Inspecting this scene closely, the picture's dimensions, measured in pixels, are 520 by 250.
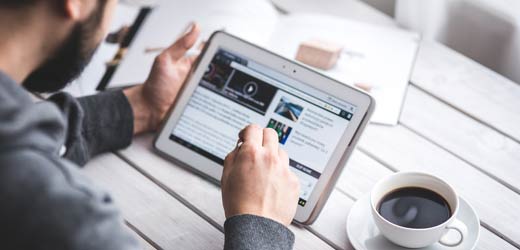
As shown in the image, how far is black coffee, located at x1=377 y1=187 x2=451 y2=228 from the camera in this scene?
852 mm

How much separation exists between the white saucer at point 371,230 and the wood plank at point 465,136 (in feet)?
0.39

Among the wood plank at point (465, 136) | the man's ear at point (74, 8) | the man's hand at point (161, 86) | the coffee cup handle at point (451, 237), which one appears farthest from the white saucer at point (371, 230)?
the man's ear at point (74, 8)

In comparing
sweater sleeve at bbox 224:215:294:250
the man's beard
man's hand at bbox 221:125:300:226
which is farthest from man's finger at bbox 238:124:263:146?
the man's beard

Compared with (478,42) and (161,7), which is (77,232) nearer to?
(161,7)

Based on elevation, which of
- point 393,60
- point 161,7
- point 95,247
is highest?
point 393,60

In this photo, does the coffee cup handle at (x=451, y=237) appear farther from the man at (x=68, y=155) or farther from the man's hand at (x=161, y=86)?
the man's hand at (x=161, y=86)

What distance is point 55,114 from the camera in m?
0.66

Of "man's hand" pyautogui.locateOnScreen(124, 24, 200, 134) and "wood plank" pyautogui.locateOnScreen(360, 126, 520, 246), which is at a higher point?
"wood plank" pyautogui.locateOnScreen(360, 126, 520, 246)

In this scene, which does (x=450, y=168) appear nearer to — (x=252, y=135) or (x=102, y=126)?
(x=252, y=135)

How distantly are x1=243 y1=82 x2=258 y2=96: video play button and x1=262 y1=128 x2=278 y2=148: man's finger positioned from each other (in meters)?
0.08

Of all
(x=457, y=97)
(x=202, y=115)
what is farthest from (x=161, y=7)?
(x=457, y=97)

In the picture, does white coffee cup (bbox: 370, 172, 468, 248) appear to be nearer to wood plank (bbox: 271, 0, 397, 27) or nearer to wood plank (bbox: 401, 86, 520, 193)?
wood plank (bbox: 401, 86, 520, 193)

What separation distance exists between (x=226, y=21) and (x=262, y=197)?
1.38 feet

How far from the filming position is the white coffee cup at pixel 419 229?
2.74ft
